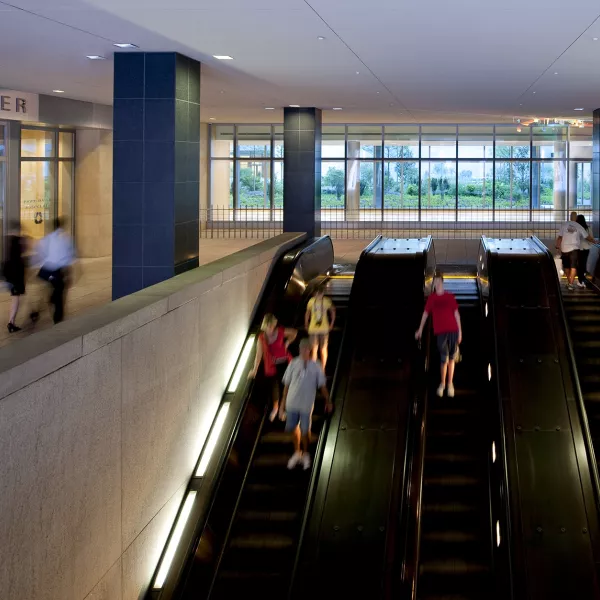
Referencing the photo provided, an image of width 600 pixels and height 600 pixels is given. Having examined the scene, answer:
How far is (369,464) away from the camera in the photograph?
10867 millimetres

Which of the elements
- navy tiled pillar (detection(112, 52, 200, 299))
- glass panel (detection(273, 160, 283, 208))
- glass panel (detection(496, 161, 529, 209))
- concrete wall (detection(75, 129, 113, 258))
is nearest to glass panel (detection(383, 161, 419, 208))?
glass panel (detection(496, 161, 529, 209))

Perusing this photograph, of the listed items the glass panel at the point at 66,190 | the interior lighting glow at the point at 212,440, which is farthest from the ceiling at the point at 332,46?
the interior lighting glow at the point at 212,440

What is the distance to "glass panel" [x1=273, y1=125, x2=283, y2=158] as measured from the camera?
35.0m

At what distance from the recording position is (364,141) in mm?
35344

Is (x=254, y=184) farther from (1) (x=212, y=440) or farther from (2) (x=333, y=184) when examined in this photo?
(1) (x=212, y=440)

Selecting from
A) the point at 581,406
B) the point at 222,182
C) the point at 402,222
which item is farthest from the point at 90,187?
the point at 581,406

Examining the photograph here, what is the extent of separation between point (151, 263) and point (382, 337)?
12.0ft

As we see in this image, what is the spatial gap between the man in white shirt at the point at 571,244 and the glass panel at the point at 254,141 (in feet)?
63.2

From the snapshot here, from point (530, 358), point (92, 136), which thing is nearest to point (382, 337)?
point (530, 358)

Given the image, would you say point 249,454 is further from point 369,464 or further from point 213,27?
point 213,27

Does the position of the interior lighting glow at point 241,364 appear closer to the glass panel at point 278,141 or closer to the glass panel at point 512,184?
the glass panel at point 278,141

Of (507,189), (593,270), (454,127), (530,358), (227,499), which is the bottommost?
(227,499)

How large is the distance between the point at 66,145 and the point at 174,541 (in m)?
15.3

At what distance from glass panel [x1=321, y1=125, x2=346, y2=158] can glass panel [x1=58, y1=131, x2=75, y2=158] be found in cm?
1321
